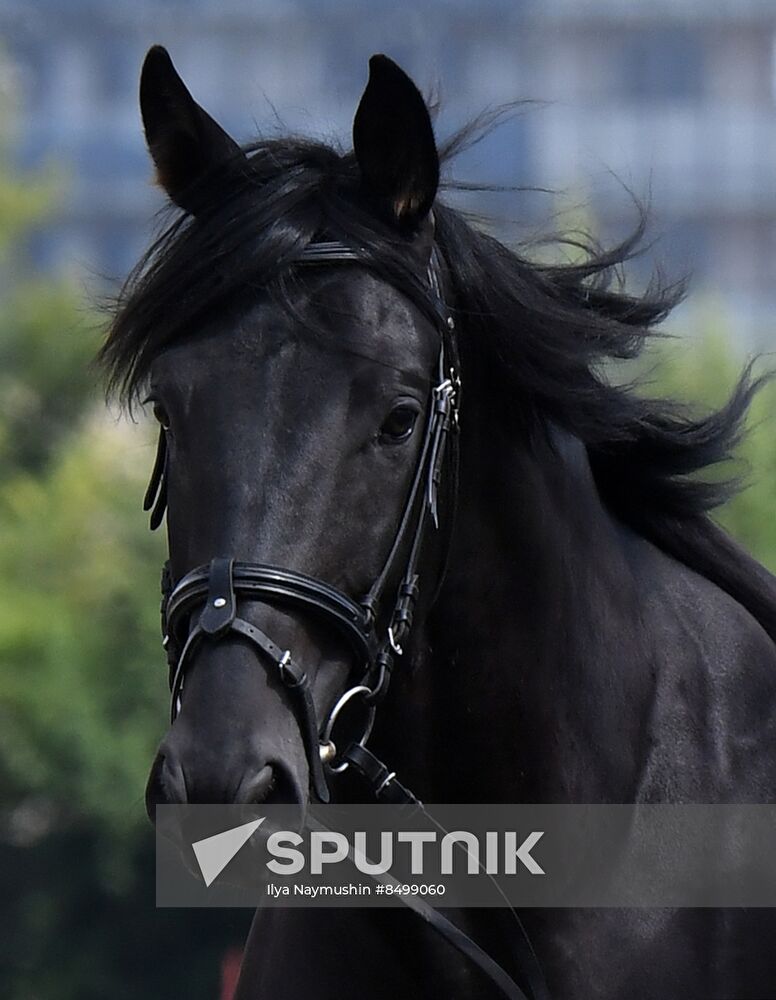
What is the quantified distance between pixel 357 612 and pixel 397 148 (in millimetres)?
908

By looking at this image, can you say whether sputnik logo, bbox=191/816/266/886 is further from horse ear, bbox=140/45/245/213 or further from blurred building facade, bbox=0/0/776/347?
blurred building facade, bbox=0/0/776/347

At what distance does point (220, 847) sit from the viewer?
3041mm

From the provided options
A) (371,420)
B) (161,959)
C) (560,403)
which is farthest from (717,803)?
(161,959)

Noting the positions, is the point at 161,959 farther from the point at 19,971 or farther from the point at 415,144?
the point at 415,144

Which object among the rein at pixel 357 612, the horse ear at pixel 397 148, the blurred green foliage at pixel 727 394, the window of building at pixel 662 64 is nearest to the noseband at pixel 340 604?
the rein at pixel 357 612

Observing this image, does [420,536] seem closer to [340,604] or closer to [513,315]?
[340,604]

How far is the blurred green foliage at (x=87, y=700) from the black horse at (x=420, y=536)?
29.9ft

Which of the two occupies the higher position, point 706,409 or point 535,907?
point 706,409

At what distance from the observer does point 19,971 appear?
1527 cm

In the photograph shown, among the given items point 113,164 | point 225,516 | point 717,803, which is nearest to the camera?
point 225,516

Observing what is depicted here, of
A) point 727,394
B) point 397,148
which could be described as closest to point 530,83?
point 727,394

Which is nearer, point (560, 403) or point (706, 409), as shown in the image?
point (560, 403)

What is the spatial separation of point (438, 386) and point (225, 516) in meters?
0.54

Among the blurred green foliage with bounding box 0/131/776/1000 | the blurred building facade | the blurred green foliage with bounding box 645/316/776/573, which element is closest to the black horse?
the blurred green foliage with bounding box 0/131/776/1000
